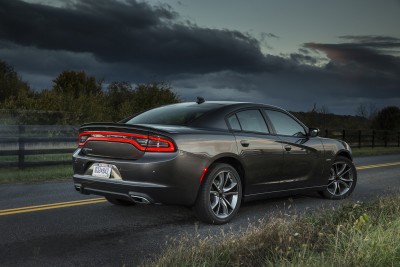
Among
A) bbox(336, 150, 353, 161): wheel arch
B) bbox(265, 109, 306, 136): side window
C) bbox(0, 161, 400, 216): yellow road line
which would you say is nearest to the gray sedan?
bbox(265, 109, 306, 136): side window

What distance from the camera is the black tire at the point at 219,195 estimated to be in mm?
6691

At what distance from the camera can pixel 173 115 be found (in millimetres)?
7398

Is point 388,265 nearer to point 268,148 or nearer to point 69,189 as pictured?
point 268,148

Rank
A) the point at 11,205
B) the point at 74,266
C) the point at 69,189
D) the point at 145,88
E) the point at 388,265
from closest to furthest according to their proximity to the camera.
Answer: the point at 388,265
the point at 74,266
the point at 11,205
the point at 69,189
the point at 145,88

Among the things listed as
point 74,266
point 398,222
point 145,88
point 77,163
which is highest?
point 145,88

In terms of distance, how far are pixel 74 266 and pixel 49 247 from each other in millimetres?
800

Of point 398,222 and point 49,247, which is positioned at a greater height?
point 398,222

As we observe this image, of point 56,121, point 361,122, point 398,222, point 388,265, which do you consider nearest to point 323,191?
point 398,222

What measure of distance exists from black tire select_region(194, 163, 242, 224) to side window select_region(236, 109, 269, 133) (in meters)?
0.83

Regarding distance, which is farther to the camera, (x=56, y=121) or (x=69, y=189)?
(x=56, y=121)

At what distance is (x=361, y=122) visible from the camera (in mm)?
56312

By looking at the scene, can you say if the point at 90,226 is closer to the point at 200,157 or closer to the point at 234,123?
the point at 200,157

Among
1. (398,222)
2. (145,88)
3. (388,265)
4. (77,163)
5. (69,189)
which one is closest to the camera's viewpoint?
(388,265)

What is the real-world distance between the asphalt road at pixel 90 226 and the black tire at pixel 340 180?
0.70ft
